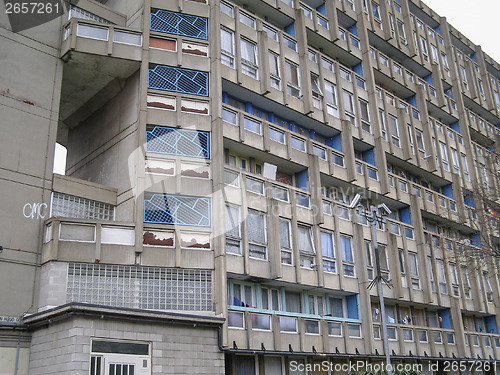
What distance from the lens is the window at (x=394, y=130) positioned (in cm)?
3581

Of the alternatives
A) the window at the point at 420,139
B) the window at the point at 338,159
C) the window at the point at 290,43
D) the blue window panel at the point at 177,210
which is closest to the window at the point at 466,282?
the window at the point at 420,139

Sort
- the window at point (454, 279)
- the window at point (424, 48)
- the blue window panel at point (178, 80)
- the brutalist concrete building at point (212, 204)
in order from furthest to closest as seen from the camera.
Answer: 1. the window at point (424, 48)
2. the window at point (454, 279)
3. the blue window panel at point (178, 80)
4. the brutalist concrete building at point (212, 204)

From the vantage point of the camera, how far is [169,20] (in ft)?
81.1

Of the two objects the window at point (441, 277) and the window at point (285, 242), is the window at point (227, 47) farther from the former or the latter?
the window at point (441, 277)

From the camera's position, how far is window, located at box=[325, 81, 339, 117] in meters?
31.2

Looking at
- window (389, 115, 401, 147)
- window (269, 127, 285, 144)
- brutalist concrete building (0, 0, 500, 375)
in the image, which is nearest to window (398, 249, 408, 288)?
brutalist concrete building (0, 0, 500, 375)

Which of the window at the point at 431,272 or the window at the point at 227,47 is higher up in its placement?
the window at the point at 227,47

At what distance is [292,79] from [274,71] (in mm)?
1393

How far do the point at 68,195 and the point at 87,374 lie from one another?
23.8 ft

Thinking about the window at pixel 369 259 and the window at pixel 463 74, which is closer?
the window at pixel 369 259

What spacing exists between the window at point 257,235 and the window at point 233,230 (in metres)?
0.70

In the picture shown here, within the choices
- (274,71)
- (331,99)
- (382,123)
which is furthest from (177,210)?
(382,123)

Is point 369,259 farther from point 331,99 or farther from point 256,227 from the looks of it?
point 331,99

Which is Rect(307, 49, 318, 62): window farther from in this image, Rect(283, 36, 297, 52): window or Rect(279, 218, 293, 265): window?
Rect(279, 218, 293, 265): window
